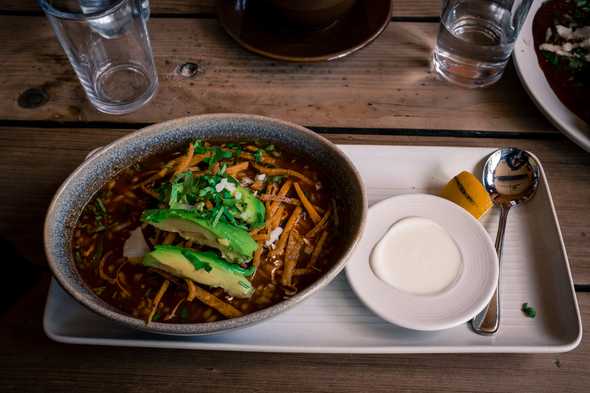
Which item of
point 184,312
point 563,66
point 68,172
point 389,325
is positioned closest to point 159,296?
point 184,312

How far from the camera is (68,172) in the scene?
1277mm

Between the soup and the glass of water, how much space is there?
1.88 ft

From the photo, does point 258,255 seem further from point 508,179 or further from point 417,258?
point 508,179

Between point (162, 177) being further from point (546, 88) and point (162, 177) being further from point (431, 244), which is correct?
point (546, 88)

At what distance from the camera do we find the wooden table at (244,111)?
0.96 meters

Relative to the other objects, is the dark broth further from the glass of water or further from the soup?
the soup

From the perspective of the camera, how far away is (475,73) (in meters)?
1.42

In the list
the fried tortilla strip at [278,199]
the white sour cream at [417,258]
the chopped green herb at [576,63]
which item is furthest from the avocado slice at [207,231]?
the chopped green herb at [576,63]

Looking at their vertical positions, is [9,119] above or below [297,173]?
below

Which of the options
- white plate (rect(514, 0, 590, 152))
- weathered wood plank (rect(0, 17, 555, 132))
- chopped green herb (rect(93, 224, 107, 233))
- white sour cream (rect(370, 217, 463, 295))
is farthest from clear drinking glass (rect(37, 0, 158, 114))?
white plate (rect(514, 0, 590, 152))

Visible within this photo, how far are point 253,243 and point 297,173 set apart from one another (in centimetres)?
21

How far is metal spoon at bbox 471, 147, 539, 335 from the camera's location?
1.12 meters

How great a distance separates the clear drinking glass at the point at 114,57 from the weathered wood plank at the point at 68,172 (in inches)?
4.1

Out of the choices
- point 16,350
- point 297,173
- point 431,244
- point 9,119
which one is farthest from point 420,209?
point 9,119
